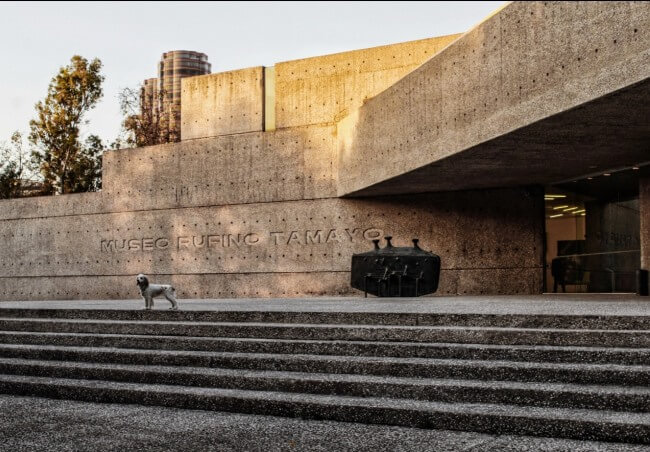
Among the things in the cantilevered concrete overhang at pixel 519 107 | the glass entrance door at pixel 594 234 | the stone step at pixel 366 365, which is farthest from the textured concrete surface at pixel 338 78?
the stone step at pixel 366 365

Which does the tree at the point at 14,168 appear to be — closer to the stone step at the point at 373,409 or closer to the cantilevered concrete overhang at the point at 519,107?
the cantilevered concrete overhang at the point at 519,107

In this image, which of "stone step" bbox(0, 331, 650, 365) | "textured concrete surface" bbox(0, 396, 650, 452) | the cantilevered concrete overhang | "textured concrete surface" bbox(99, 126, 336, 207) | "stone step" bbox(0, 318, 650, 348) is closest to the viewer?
"textured concrete surface" bbox(0, 396, 650, 452)

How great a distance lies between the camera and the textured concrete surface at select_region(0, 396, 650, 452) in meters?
4.81

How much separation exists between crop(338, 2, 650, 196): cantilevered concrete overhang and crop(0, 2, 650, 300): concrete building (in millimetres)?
32

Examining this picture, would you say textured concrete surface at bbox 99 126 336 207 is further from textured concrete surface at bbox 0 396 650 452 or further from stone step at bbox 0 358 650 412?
textured concrete surface at bbox 0 396 650 452

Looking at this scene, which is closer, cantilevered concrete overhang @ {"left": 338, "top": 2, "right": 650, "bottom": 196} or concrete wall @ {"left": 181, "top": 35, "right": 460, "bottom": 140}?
cantilevered concrete overhang @ {"left": 338, "top": 2, "right": 650, "bottom": 196}

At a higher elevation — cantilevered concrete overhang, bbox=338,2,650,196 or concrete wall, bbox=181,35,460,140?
concrete wall, bbox=181,35,460,140

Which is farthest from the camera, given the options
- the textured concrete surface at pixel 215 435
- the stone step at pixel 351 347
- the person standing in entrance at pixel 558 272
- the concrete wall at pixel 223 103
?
the concrete wall at pixel 223 103

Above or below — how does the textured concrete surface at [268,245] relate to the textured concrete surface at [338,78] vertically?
below

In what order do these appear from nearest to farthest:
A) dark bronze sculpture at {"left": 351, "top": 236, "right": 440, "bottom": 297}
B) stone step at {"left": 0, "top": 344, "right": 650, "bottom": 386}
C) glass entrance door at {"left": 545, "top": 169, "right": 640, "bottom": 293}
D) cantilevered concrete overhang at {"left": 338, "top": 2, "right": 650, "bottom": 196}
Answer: stone step at {"left": 0, "top": 344, "right": 650, "bottom": 386} < cantilevered concrete overhang at {"left": 338, "top": 2, "right": 650, "bottom": 196} < glass entrance door at {"left": 545, "top": 169, "right": 640, "bottom": 293} < dark bronze sculpture at {"left": 351, "top": 236, "right": 440, "bottom": 297}

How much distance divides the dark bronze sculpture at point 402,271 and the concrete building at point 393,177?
3.82 feet

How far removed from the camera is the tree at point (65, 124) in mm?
28547

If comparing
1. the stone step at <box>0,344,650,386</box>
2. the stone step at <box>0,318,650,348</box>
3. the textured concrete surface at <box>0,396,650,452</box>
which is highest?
the stone step at <box>0,318,650,348</box>

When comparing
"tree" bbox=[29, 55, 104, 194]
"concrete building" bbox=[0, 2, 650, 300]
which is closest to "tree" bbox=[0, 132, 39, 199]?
"tree" bbox=[29, 55, 104, 194]
